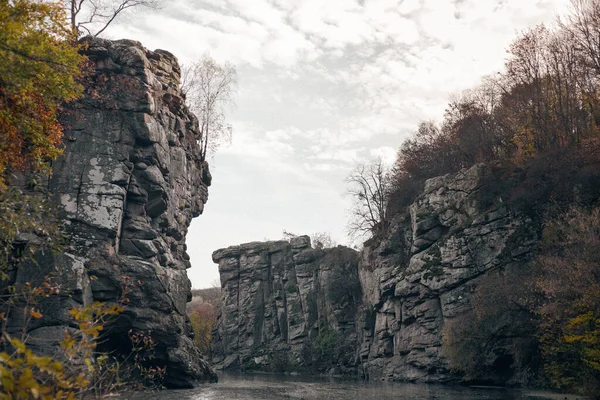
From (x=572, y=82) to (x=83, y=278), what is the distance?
126 feet

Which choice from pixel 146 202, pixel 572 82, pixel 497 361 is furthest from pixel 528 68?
pixel 146 202

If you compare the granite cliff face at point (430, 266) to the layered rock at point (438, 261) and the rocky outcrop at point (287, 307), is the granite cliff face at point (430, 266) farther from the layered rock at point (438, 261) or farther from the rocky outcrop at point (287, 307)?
the rocky outcrop at point (287, 307)

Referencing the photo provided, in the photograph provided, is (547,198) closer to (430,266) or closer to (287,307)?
(430,266)

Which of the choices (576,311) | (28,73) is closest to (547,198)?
(576,311)

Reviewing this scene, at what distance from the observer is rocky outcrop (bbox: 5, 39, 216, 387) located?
1120 inches

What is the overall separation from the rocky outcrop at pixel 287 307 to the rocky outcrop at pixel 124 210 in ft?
110

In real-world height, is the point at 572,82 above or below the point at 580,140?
above

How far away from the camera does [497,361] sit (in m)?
35.3

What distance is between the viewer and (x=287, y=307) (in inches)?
3034

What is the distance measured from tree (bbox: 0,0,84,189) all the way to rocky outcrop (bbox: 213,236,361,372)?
54463 millimetres

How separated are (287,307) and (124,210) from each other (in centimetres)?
4865

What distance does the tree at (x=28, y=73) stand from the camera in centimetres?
1374

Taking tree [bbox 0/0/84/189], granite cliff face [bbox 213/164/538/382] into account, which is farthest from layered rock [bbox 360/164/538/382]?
tree [bbox 0/0/84/189]

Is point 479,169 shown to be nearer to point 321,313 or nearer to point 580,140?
point 580,140
